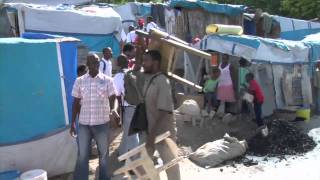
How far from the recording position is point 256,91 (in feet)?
34.0

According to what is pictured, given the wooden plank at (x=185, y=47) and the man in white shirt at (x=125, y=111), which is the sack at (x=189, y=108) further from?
the wooden plank at (x=185, y=47)

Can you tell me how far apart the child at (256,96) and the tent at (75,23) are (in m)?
4.20

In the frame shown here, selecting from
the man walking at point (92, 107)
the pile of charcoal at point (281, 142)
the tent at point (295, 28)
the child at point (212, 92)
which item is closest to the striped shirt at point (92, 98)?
the man walking at point (92, 107)

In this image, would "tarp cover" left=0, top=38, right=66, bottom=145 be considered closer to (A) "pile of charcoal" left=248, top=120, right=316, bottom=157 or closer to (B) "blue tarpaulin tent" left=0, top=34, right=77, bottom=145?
(B) "blue tarpaulin tent" left=0, top=34, right=77, bottom=145

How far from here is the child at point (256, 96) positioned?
33.9 ft

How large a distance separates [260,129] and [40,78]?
4.87 metres

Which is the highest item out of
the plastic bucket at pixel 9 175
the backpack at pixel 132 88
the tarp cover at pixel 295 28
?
the backpack at pixel 132 88

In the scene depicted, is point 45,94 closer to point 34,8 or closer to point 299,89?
point 34,8

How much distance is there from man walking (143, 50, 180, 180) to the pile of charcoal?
12.1ft

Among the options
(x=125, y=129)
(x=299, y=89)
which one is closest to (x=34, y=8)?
(x=125, y=129)

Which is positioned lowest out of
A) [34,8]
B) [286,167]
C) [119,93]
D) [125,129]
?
[286,167]

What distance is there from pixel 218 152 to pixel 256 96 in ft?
8.32

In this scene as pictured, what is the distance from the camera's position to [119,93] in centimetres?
732

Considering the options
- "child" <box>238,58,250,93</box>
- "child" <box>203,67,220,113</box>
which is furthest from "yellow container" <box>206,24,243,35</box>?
"child" <box>203,67,220,113</box>
